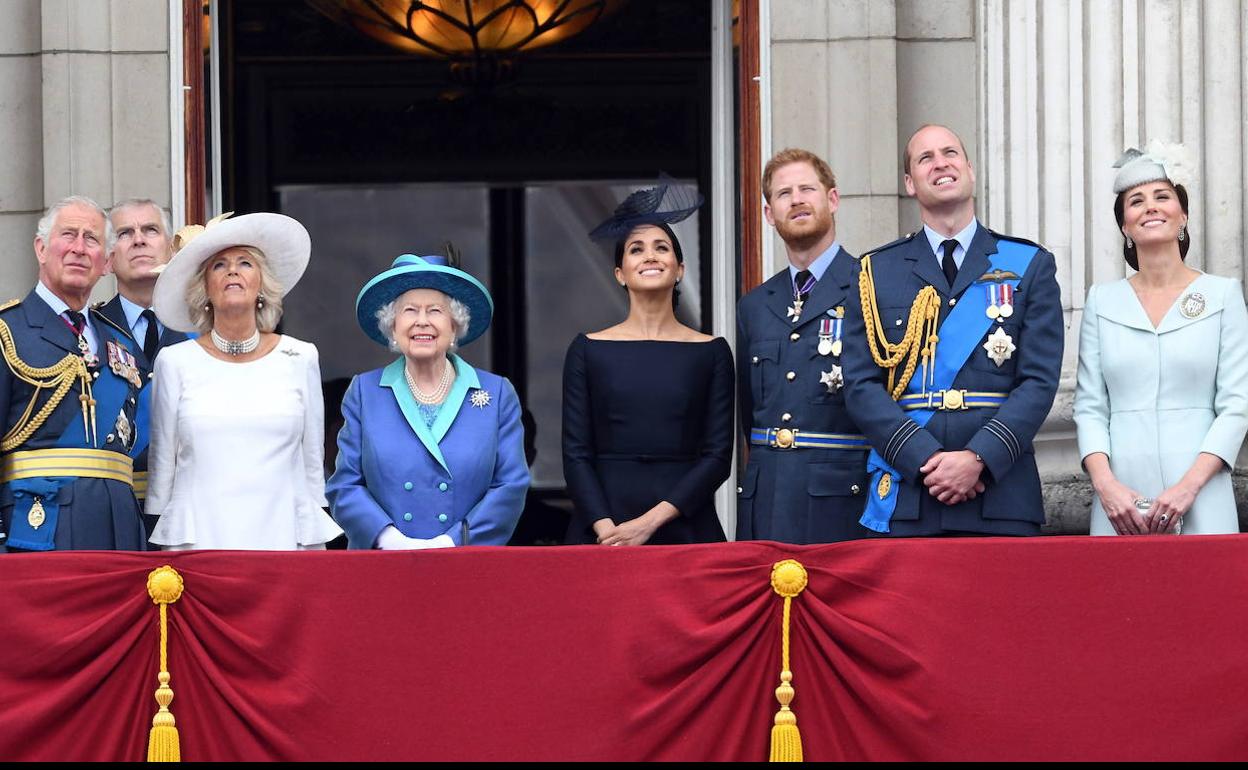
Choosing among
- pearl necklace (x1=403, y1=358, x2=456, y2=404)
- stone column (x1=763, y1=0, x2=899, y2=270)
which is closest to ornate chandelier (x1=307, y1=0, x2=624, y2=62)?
stone column (x1=763, y1=0, x2=899, y2=270)

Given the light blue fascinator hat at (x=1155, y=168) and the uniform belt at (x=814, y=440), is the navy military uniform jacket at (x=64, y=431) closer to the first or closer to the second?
the uniform belt at (x=814, y=440)

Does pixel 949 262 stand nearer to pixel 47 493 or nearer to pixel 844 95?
pixel 844 95

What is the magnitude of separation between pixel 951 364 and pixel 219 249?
6.82ft

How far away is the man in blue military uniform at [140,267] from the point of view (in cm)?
663

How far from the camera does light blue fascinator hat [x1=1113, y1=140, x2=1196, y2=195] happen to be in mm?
6176

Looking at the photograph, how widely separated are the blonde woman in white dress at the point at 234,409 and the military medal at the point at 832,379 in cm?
145

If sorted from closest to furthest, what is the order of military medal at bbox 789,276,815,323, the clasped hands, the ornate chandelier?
the clasped hands < military medal at bbox 789,276,815,323 < the ornate chandelier

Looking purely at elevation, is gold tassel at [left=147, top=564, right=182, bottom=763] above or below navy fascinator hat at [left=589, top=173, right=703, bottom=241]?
below

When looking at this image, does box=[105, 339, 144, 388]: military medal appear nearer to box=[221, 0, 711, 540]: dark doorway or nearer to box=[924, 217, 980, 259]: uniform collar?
box=[924, 217, 980, 259]: uniform collar

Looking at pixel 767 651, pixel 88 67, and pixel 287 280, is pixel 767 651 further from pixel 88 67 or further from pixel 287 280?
pixel 88 67

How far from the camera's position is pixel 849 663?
5207mm

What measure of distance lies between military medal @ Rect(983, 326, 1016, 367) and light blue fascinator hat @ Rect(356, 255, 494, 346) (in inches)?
57.7

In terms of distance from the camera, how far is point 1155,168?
6.18 metres

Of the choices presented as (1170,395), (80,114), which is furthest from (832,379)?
(80,114)
